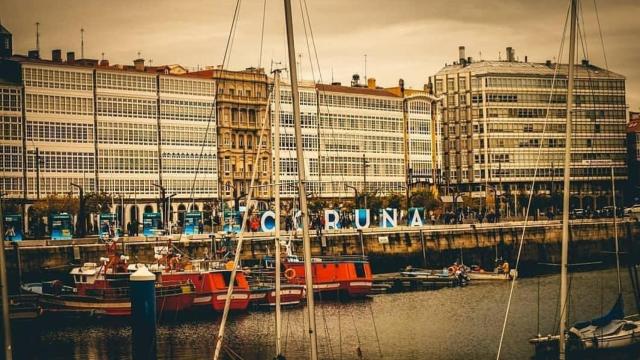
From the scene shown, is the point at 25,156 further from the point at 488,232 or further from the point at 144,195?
the point at 488,232

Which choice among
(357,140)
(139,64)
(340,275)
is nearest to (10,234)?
(340,275)

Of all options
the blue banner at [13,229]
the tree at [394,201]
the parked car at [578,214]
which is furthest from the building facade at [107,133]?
the parked car at [578,214]

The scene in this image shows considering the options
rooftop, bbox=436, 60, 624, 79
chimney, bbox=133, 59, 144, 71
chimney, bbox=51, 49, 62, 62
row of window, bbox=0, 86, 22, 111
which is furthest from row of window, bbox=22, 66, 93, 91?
rooftop, bbox=436, 60, 624, 79

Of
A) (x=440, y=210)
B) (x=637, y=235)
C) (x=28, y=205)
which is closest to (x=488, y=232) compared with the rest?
(x=637, y=235)

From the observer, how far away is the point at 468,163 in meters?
156

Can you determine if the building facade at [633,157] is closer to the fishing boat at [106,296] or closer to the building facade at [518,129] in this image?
the building facade at [518,129]

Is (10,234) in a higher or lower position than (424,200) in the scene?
lower

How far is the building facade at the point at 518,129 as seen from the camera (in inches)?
6078

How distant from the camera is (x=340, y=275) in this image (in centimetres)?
7612

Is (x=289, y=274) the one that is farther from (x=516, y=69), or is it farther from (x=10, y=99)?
(x=516, y=69)

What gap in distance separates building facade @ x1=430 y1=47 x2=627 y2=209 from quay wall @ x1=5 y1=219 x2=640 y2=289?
35944 millimetres

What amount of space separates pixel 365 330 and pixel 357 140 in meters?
78.6

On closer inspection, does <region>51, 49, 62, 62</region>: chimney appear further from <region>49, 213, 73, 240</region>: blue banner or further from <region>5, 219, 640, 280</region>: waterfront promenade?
<region>5, 219, 640, 280</region>: waterfront promenade

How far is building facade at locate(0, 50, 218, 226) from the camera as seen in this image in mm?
110375
